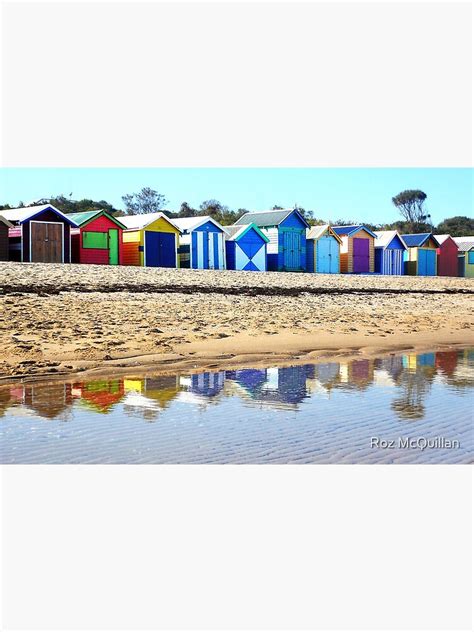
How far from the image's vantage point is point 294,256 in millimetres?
41000

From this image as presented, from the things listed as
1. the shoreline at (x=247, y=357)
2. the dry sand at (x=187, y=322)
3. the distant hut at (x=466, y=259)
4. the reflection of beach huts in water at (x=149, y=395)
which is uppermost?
the distant hut at (x=466, y=259)

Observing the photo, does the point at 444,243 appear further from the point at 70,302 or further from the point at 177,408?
the point at 177,408

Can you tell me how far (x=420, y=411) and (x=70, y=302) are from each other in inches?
Result: 392

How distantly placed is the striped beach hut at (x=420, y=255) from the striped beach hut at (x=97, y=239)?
21341 millimetres

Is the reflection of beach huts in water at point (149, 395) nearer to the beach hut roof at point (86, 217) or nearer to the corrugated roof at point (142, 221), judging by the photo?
the beach hut roof at point (86, 217)

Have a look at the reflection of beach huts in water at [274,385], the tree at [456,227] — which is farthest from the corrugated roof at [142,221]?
the tree at [456,227]

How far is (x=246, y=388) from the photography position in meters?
10.5

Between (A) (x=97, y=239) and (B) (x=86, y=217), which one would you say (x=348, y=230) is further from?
(B) (x=86, y=217)

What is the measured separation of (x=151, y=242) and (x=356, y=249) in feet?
47.7

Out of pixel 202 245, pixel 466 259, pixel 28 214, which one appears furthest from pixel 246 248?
pixel 466 259

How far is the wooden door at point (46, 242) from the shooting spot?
31453 millimetres

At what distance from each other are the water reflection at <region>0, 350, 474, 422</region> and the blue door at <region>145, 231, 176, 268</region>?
75.9ft

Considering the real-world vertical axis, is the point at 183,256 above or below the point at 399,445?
above

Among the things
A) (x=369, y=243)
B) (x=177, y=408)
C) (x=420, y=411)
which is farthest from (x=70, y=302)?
(x=369, y=243)
